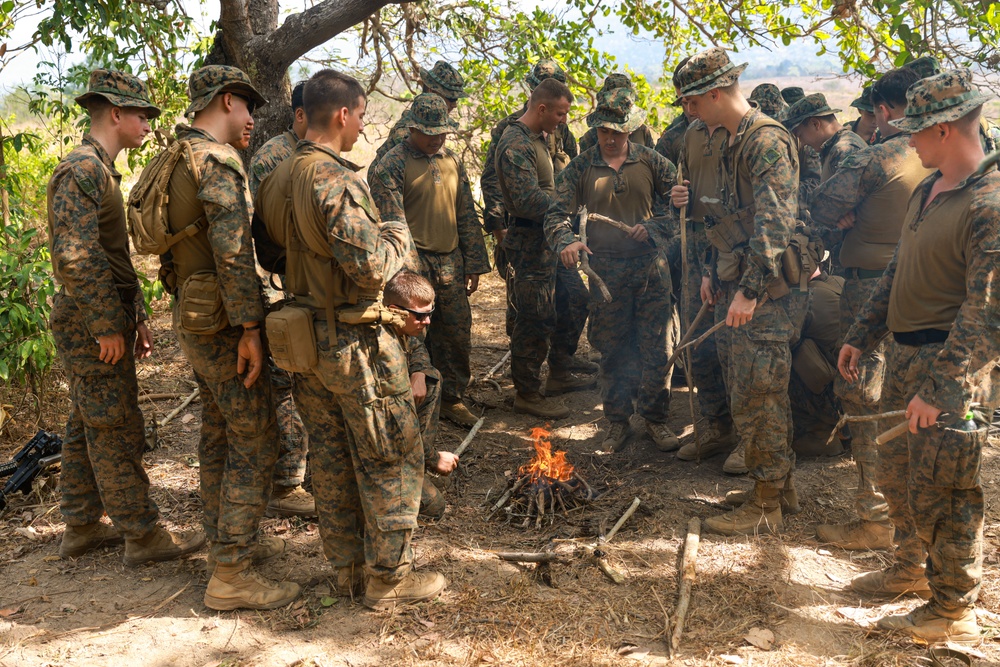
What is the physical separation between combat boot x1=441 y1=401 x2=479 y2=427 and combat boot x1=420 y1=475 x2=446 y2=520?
1.55 meters

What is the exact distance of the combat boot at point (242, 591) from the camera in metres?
4.07

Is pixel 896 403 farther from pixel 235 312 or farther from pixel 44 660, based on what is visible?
pixel 44 660

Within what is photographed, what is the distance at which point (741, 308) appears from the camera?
4.56 metres

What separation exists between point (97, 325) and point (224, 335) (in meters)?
0.77

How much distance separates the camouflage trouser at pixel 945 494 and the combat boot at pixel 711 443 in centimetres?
216

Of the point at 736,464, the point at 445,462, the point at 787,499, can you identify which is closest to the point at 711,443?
the point at 736,464

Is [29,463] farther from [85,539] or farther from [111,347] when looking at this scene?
[111,347]

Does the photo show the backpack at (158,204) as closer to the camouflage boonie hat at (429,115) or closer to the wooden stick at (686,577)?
the camouflage boonie hat at (429,115)

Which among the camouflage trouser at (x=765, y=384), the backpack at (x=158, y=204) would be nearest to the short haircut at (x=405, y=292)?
the backpack at (x=158, y=204)

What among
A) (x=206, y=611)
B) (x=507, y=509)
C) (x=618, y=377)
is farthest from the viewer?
(x=618, y=377)

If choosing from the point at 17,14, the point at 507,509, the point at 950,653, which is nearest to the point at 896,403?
the point at 950,653

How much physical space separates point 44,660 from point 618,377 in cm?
420

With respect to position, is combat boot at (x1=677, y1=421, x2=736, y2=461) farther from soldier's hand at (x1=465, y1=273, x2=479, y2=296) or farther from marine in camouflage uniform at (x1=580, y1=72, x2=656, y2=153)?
marine in camouflage uniform at (x1=580, y1=72, x2=656, y2=153)

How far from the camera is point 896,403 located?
12.5 ft
